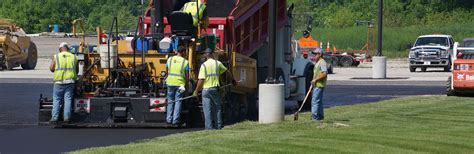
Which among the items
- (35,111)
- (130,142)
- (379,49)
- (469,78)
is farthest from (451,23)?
(130,142)

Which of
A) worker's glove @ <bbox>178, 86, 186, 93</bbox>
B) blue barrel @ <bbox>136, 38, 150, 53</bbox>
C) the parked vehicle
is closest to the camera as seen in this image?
worker's glove @ <bbox>178, 86, 186, 93</bbox>

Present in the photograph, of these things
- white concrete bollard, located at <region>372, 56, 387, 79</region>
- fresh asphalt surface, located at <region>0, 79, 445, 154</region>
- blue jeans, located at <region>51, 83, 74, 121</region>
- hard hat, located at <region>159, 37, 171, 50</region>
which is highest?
hard hat, located at <region>159, 37, 171, 50</region>

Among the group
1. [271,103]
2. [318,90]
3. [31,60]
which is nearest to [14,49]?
[31,60]

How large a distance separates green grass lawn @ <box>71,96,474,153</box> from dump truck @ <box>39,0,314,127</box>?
128 centimetres

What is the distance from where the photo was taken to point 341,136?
59.8ft

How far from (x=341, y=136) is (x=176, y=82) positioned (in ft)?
14.2

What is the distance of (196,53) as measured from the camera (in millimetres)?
22328

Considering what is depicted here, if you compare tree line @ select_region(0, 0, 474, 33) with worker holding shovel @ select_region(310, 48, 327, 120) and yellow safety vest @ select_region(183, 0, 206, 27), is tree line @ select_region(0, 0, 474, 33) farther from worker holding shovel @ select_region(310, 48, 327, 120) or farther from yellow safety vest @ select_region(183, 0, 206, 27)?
worker holding shovel @ select_region(310, 48, 327, 120)

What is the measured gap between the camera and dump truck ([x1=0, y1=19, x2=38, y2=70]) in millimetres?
52531

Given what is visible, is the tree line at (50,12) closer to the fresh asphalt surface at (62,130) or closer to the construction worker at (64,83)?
the fresh asphalt surface at (62,130)

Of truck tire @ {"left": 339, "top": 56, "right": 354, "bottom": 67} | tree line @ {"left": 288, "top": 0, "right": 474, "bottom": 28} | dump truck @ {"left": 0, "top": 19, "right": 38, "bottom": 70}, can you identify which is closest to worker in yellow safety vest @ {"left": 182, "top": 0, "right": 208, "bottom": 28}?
dump truck @ {"left": 0, "top": 19, "right": 38, "bottom": 70}

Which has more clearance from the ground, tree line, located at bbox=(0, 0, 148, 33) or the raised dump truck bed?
tree line, located at bbox=(0, 0, 148, 33)

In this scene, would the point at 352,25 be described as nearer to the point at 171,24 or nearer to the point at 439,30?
the point at 439,30

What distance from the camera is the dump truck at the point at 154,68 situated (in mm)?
22109
